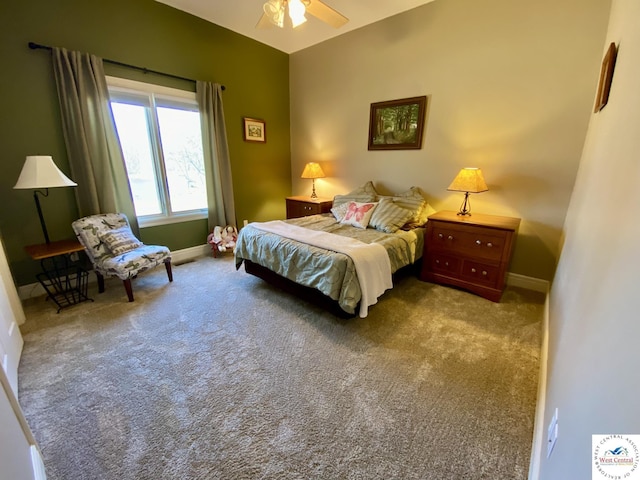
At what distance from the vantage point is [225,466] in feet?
4.11

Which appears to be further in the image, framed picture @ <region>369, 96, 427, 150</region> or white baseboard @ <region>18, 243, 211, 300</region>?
framed picture @ <region>369, 96, 427, 150</region>

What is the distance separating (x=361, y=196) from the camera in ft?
12.3

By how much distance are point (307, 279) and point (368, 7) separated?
3.20 m

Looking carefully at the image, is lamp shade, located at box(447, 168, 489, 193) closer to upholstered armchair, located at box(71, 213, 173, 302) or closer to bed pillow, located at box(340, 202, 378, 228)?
bed pillow, located at box(340, 202, 378, 228)

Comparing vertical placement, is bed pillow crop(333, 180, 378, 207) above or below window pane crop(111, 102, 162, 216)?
below

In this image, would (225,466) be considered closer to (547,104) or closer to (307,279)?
(307,279)

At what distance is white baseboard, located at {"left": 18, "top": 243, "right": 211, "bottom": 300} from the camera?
107 inches

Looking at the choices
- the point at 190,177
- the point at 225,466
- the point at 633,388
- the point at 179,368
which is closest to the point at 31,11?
the point at 190,177

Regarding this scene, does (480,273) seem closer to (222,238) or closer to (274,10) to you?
(274,10)

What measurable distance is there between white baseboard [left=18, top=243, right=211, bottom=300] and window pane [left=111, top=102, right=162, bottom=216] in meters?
0.63

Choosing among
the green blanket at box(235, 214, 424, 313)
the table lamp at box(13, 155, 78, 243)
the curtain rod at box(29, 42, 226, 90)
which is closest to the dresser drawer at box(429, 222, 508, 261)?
the green blanket at box(235, 214, 424, 313)

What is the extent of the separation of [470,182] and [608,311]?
2239 mm

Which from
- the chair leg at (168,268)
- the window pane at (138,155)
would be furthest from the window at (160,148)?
the chair leg at (168,268)

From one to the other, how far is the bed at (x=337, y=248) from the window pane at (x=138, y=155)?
146cm
